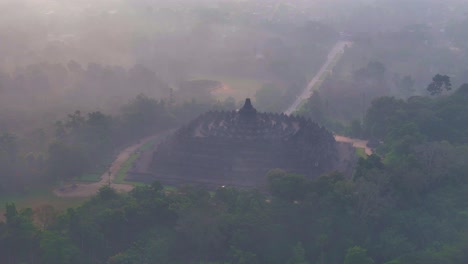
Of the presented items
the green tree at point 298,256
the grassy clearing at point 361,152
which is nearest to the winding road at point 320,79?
the grassy clearing at point 361,152

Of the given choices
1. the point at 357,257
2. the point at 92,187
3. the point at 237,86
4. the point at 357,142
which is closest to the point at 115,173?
the point at 92,187

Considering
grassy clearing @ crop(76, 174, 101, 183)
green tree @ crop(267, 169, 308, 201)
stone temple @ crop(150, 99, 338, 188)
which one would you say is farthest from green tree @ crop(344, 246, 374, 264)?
grassy clearing @ crop(76, 174, 101, 183)

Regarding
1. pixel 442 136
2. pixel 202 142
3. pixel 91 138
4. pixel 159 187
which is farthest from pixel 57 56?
pixel 442 136

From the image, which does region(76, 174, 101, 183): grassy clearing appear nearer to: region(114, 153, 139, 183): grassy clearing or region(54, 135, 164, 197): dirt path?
region(54, 135, 164, 197): dirt path

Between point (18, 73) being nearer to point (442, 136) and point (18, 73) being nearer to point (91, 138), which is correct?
point (91, 138)

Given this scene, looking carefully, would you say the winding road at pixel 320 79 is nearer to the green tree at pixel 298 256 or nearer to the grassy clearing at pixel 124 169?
the grassy clearing at pixel 124 169

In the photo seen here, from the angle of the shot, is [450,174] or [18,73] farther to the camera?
[18,73]

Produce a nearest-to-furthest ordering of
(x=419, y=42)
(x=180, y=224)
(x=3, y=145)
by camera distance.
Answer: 1. (x=180, y=224)
2. (x=3, y=145)
3. (x=419, y=42)

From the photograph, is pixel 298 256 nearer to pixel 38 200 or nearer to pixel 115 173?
pixel 115 173
